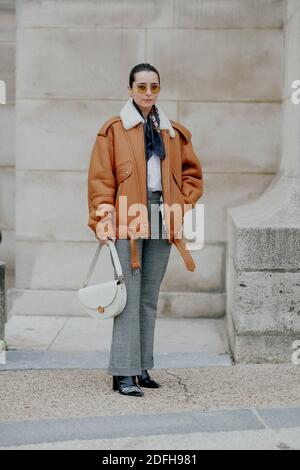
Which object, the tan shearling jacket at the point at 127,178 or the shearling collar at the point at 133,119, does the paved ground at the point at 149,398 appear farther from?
the shearling collar at the point at 133,119

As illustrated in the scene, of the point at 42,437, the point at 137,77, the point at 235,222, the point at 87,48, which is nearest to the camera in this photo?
the point at 42,437

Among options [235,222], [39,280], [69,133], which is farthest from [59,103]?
[235,222]

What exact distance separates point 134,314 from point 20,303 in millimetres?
2606

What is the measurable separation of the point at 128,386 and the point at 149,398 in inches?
5.8

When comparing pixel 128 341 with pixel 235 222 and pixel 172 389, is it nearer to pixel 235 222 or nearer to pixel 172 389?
pixel 172 389

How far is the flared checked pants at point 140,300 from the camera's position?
5.52 meters

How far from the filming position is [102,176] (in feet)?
17.9

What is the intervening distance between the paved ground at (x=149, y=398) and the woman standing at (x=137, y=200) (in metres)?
0.32

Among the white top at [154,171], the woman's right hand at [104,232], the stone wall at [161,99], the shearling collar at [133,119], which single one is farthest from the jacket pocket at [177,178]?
the stone wall at [161,99]

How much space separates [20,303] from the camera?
793 centimetres

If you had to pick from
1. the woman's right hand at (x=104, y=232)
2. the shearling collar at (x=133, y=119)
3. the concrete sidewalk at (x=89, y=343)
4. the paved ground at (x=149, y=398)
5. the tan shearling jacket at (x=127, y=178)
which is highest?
the shearling collar at (x=133, y=119)

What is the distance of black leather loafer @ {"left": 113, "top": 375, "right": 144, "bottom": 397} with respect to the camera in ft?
18.1

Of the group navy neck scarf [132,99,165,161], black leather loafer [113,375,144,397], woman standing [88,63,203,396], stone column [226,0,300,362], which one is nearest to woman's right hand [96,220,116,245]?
woman standing [88,63,203,396]

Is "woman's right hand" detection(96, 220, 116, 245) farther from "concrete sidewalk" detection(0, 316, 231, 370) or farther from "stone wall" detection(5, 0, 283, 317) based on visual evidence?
"stone wall" detection(5, 0, 283, 317)
